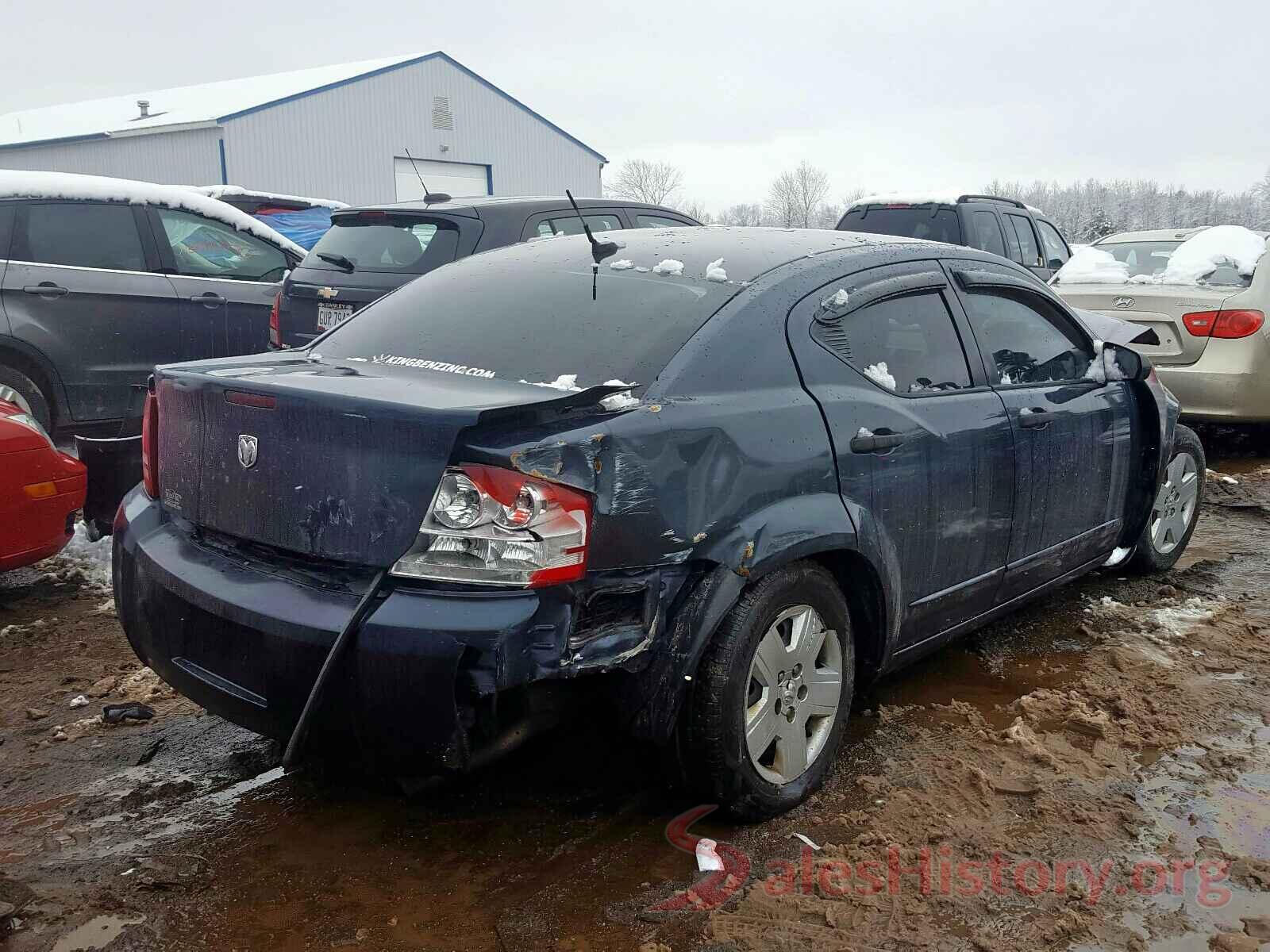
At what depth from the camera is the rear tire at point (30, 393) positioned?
19.8ft

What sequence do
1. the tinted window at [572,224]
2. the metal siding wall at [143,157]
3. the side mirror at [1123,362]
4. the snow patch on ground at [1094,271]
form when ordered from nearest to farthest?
the side mirror at [1123,362]
the tinted window at [572,224]
the snow patch on ground at [1094,271]
the metal siding wall at [143,157]

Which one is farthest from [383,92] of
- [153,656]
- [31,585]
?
[153,656]

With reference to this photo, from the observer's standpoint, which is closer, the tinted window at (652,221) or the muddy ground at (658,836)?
the muddy ground at (658,836)

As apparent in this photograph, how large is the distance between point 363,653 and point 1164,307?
22.0 feet

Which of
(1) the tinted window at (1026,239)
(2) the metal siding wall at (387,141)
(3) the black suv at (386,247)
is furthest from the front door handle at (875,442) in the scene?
(2) the metal siding wall at (387,141)

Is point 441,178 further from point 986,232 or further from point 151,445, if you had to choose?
point 151,445

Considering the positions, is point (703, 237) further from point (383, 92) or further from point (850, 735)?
point (383, 92)

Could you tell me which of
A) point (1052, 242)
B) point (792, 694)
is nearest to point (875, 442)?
point (792, 694)

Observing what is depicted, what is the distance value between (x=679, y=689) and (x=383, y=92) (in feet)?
86.3

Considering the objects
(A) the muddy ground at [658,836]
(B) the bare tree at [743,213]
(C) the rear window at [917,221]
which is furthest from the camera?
(B) the bare tree at [743,213]

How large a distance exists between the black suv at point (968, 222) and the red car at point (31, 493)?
7.40 meters

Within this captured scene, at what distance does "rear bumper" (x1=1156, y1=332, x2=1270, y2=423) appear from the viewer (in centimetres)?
711

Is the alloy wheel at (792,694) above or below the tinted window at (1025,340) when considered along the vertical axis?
below

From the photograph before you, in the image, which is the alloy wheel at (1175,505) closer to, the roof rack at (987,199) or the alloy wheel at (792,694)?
the alloy wheel at (792,694)
